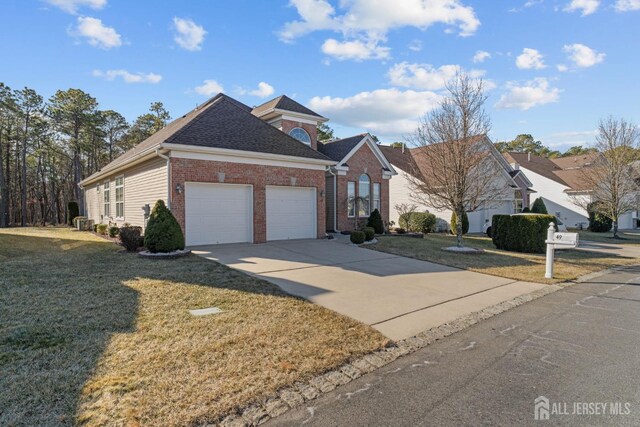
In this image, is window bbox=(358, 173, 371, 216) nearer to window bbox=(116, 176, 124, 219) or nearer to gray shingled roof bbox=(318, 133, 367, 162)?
gray shingled roof bbox=(318, 133, 367, 162)

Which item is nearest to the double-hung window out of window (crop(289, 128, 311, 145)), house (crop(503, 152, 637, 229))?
window (crop(289, 128, 311, 145))

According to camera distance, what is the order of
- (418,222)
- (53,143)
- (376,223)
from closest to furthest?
(376,223)
(418,222)
(53,143)

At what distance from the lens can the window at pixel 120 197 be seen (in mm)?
16794

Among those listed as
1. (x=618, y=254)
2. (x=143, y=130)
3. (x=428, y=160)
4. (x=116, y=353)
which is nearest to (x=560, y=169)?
(x=618, y=254)

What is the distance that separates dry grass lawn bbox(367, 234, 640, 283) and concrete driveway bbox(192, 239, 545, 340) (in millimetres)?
805

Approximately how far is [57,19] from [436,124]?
44.5 ft

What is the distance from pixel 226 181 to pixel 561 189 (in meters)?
33.0

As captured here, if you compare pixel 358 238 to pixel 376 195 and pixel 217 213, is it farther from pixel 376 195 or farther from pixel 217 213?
pixel 376 195

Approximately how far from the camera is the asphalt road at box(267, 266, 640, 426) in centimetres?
291

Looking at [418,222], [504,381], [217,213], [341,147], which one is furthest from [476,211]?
[504,381]

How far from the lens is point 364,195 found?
67.1 feet

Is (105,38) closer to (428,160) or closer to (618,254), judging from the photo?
(428,160)

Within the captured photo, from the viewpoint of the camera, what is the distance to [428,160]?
46.1 ft

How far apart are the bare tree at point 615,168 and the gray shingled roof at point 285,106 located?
1845cm
